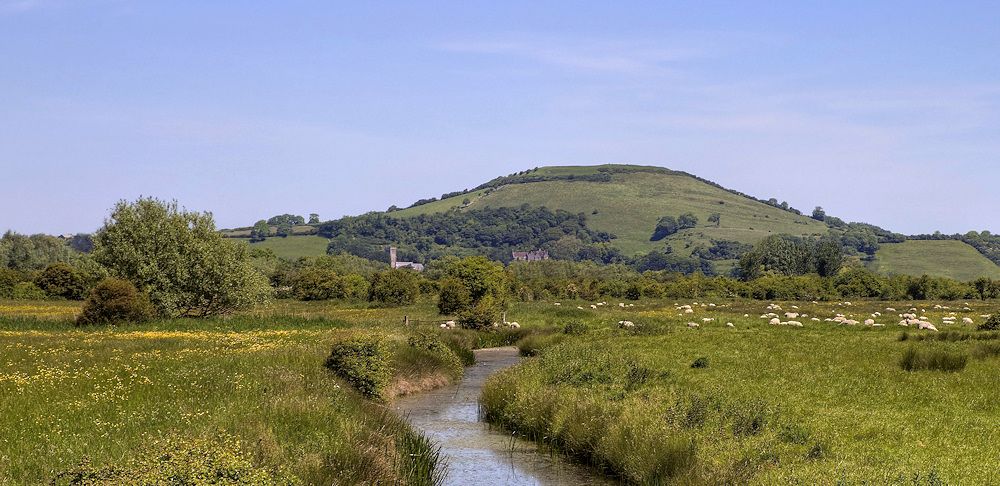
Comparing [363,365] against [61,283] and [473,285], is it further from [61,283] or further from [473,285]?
[61,283]

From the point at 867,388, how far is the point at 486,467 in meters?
11.8

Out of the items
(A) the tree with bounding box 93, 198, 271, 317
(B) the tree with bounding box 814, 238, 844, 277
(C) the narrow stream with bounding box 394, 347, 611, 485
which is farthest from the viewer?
(B) the tree with bounding box 814, 238, 844, 277

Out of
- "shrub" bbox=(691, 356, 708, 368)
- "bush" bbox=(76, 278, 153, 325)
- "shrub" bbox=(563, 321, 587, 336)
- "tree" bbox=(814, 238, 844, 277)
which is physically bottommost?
"shrub" bbox=(563, 321, 587, 336)

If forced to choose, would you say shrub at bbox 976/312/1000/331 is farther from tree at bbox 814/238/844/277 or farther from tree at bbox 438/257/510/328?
tree at bbox 814/238/844/277

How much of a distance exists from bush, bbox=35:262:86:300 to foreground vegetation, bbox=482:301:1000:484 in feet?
259

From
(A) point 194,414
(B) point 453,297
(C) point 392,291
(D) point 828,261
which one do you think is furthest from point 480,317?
(D) point 828,261

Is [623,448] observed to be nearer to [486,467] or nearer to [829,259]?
[486,467]

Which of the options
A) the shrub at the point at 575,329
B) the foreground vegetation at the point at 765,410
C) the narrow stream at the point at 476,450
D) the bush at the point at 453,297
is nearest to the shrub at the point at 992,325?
the foreground vegetation at the point at 765,410

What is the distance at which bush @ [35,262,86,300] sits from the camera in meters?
99.6

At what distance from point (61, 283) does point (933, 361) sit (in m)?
95.3

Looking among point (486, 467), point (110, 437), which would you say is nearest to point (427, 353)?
point (486, 467)

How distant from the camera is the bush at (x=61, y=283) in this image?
9956 centimetres

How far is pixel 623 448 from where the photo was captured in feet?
→ 68.2

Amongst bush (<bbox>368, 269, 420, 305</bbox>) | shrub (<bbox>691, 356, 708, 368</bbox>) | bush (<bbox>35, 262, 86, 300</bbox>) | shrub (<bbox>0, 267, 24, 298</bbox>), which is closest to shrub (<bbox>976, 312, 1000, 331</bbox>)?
shrub (<bbox>691, 356, 708, 368</bbox>)
